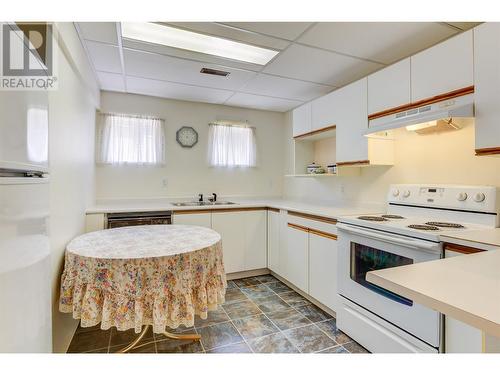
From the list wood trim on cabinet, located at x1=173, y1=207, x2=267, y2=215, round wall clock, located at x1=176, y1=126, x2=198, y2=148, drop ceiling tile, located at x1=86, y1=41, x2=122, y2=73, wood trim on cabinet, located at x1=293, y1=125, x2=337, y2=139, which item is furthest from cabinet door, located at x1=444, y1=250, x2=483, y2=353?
round wall clock, located at x1=176, y1=126, x2=198, y2=148

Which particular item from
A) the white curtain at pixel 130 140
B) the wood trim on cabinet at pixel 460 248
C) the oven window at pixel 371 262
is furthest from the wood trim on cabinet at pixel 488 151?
the white curtain at pixel 130 140

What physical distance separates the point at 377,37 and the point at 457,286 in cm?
186

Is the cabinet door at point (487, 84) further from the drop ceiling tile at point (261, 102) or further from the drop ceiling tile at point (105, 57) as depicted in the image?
the drop ceiling tile at point (105, 57)

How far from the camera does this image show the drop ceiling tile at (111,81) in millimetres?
2652

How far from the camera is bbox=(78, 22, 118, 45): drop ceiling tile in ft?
5.91

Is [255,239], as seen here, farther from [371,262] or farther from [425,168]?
[425,168]

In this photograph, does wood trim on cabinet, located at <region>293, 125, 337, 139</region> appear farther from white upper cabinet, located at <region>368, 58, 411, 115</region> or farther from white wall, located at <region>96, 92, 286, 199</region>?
white wall, located at <region>96, 92, 286, 199</region>

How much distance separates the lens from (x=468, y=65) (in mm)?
1562

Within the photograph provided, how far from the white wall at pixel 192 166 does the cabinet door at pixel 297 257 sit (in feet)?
4.23

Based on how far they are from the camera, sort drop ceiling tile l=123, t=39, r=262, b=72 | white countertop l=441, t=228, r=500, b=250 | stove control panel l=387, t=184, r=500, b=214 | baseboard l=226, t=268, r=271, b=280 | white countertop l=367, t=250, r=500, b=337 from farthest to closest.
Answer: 1. baseboard l=226, t=268, r=271, b=280
2. drop ceiling tile l=123, t=39, r=262, b=72
3. stove control panel l=387, t=184, r=500, b=214
4. white countertop l=441, t=228, r=500, b=250
5. white countertop l=367, t=250, r=500, b=337

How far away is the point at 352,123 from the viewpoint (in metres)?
2.41

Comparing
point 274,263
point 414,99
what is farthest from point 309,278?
point 414,99

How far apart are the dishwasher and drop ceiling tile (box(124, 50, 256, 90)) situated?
1.41 m
